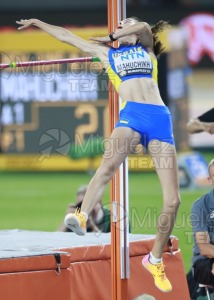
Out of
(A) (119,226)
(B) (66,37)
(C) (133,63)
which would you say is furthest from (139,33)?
(A) (119,226)

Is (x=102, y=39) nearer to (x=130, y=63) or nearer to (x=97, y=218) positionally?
(x=130, y=63)

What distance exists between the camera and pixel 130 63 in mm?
6324

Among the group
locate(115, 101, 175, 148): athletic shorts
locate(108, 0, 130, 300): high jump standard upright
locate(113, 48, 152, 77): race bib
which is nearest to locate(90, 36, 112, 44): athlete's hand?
locate(113, 48, 152, 77): race bib

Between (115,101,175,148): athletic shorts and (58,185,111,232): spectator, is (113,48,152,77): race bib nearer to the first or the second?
(115,101,175,148): athletic shorts

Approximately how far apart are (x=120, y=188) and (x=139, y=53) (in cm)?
89

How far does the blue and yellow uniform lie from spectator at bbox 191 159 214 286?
1374mm

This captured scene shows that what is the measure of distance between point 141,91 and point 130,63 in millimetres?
180

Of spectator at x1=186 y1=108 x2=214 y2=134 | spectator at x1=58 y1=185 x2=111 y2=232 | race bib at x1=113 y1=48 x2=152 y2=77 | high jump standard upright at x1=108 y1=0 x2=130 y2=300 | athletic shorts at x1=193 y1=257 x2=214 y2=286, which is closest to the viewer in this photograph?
race bib at x1=113 y1=48 x2=152 y2=77

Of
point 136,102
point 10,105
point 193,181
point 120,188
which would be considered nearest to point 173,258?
point 120,188

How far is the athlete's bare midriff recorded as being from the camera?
6293mm

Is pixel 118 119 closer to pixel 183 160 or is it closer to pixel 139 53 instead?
pixel 139 53

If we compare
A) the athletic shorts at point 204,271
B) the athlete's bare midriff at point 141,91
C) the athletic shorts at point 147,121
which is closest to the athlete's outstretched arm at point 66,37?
the athlete's bare midriff at point 141,91

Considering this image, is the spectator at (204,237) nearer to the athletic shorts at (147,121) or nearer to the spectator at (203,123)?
the spectator at (203,123)

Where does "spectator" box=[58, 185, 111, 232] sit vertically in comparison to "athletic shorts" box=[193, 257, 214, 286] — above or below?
above
